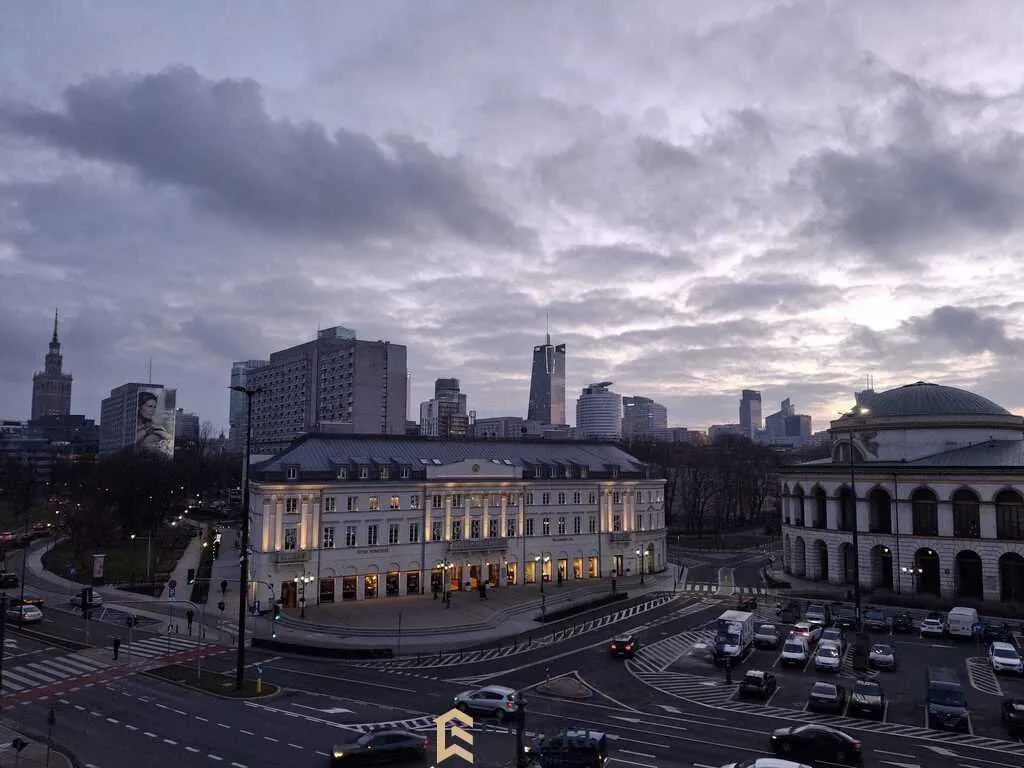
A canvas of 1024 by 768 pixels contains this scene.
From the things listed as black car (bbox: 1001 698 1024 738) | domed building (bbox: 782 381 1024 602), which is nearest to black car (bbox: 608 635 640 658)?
black car (bbox: 1001 698 1024 738)

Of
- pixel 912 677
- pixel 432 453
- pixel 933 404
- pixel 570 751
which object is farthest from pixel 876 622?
pixel 432 453

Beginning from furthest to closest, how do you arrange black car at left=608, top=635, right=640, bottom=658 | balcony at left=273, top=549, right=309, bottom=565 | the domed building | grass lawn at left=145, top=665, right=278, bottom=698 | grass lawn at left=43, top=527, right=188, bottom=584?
grass lawn at left=43, top=527, right=188, bottom=584 → the domed building → balcony at left=273, top=549, right=309, bottom=565 → black car at left=608, top=635, right=640, bottom=658 → grass lawn at left=145, top=665, right=278, bottom=698

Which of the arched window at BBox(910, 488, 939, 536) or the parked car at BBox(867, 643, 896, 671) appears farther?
the arched window at BBox(910, 488, 939, 536)

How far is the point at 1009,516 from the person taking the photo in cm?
7050

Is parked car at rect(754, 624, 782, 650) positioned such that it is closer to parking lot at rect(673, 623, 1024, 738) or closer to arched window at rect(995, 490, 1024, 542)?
parking lot at rect(673, 623, 1024, 738)

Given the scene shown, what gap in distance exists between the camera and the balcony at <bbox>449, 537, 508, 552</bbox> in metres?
74.1

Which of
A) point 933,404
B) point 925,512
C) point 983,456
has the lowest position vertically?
point 925,512

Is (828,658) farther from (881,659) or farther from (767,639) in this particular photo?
(767,639)

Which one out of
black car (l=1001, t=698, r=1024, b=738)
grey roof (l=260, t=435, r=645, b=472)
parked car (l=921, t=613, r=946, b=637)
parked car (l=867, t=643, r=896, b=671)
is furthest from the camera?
grey roof (l=260, t=435, r=645, b=472)

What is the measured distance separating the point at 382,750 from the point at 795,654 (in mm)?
30491

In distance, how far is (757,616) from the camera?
213ft

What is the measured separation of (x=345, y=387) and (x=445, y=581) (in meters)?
128

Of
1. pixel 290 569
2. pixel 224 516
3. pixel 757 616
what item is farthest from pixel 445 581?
pixel 224 516

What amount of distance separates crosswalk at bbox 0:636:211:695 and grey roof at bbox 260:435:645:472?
1775 centimetres
